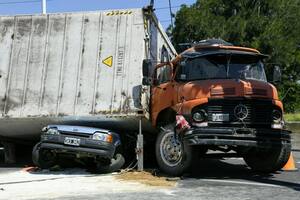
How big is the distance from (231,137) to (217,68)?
1.64m

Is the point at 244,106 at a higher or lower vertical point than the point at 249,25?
lower

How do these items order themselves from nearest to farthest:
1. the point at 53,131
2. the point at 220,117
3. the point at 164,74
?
1. the point at 220,117
2. the point at 53,131
3. the point at 164,74

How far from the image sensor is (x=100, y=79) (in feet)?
41.0

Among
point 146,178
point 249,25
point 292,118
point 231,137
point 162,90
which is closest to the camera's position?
point 231,137

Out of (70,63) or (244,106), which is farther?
(70,63)

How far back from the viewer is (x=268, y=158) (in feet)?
39.3

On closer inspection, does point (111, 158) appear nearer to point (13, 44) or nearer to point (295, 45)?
point (13, 44)

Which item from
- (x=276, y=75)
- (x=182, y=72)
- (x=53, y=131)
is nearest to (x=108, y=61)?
(x=182, y=72)

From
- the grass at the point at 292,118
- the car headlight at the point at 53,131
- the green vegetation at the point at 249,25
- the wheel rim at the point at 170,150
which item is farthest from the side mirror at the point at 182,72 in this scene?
the grass at the point at 292,118

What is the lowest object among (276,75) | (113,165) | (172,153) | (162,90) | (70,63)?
(113,165)

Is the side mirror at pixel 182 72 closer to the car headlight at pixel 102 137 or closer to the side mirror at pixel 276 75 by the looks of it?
the car headlight at pixel 102 137

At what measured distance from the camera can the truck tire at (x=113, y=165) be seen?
473 inches

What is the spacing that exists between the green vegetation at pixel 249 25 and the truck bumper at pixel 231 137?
1053 inches

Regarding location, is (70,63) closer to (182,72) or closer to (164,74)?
(164,74)
